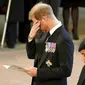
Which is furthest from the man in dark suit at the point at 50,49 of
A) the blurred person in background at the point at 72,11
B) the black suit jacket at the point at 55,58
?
the blurred person in background at the point at 72,11

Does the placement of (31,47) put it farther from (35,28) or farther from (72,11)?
(72,11)

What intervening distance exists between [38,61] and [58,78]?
222 millimetres

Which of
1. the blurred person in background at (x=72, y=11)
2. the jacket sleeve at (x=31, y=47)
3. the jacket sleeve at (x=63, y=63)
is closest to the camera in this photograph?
the jacket sleeve at (x=63, y=63)

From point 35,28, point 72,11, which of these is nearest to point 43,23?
A: point 35,28

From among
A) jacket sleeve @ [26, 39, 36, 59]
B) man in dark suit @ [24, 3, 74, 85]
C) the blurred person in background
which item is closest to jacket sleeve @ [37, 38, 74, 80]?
man in dark suit @ [24, 3, 74, 85]

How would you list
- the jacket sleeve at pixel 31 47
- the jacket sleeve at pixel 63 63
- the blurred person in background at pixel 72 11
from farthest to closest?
the blurred person in background at pixel 72 11, the jacket sleeve at pixel 31 47, the jacket sleeve at pixel 63 63

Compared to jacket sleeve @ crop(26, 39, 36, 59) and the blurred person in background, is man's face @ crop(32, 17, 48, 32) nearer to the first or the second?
jacket sleeve @ crop(26, 39, 36, 59)

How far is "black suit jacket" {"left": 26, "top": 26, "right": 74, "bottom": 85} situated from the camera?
8.55ft

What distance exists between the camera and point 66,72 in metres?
2.62

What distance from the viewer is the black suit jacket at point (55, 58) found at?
261 centimetres

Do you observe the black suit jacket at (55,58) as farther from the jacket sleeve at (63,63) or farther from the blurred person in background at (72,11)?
the blurred person in background at (72,11)

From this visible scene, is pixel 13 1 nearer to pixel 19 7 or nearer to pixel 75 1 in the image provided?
pixel 19 7

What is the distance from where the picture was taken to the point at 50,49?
104 inches

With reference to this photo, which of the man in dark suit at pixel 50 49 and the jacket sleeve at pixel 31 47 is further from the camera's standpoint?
the jacket sleeve at pixel 31 47
